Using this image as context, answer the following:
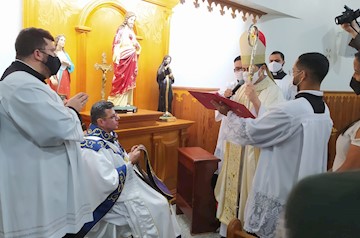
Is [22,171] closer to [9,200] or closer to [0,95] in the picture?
[9,200]

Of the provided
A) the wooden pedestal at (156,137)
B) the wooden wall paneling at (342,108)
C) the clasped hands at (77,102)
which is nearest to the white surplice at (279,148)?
the clasped hands at (77,102)

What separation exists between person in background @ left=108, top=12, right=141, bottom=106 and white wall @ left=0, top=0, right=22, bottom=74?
102cm

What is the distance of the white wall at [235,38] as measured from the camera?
5.44m

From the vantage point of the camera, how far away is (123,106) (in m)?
3.93

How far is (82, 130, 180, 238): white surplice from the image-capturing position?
7.02 feet

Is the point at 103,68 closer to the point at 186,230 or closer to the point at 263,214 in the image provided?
the point at 186,230

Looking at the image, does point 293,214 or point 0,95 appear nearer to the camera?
point 293,214

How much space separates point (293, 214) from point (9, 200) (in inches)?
65.9

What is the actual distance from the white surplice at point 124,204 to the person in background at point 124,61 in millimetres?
1663

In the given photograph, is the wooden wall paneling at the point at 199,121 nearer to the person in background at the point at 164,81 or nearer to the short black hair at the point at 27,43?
the person in background at the point at 164,81

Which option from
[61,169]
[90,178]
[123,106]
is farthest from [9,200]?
[123,106]

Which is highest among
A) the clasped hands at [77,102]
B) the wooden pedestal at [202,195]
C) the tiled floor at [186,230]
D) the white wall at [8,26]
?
the white wall at [8,26]

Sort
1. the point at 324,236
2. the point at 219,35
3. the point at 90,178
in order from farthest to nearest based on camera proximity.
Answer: the point at 219,35
the point at 90,178
the point at 324,236

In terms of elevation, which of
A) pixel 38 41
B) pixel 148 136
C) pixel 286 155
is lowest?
pixel 148 136
